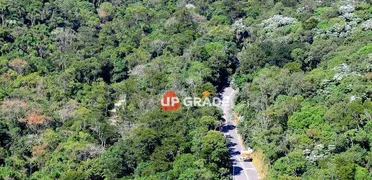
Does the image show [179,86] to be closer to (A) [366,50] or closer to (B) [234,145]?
(B) [234,145]

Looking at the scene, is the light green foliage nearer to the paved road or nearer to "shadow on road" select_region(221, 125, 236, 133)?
the paved road

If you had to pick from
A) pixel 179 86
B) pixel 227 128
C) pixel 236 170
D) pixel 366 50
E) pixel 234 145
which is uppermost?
pixel 366 50

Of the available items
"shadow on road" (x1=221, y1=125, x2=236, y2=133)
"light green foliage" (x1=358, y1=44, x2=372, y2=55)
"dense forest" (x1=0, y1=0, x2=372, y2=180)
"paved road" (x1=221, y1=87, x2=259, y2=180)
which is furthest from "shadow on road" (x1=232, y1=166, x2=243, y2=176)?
"light green foliage" (x1=358, y1=44, x2=372, y2=55)

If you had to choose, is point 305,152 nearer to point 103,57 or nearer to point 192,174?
point 192,174

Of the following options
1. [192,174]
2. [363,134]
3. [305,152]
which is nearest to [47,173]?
[192,174]

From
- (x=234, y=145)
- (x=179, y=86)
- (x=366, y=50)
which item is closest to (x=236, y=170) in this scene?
(x=234, y=145)
